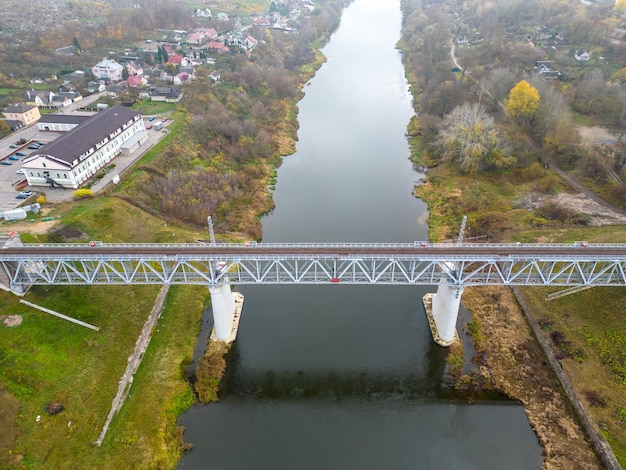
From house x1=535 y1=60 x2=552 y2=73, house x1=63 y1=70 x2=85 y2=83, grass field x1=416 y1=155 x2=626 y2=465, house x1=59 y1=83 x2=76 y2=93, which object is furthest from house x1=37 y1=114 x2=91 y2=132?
house x1=535 y1=60 x2=552 y2=73

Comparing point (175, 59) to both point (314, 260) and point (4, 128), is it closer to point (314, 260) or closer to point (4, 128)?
point (4, 128)

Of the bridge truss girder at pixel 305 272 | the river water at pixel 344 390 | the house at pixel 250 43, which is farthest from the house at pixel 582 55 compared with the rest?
the house at pixel 250 43

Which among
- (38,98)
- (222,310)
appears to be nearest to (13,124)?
(38,98)

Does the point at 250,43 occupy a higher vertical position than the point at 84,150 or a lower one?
higher

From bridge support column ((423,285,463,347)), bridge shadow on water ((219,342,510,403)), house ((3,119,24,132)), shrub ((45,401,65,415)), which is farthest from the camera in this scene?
house ((3,119,24,132))

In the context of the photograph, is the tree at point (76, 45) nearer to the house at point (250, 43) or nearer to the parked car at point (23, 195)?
the house at point (250, 43)

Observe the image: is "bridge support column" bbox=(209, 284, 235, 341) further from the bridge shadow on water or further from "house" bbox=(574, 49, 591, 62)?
"house" bbox=(574, 49, 591, 62)
